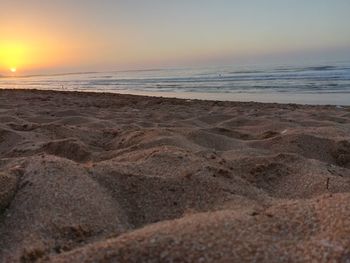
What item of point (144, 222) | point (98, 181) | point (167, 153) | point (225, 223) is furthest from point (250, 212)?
point (167, 153)

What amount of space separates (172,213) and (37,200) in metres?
0.67

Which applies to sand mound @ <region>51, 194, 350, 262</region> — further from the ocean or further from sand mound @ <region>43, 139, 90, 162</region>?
the ocean

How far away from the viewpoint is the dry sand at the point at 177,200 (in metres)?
1.54

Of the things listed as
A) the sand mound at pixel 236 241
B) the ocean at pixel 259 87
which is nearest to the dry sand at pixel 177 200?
the sand mound at pixel 236 241

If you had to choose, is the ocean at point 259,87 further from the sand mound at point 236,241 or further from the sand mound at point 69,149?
the sand mound at point 236,241

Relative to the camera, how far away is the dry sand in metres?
1.54

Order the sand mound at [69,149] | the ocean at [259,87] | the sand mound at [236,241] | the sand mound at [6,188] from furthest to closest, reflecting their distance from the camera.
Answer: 1. the ocean at [259,87]
2. the sand mound at [69,149]
3. the sand mound at [6,188]
4. the sand mound at [236,241]

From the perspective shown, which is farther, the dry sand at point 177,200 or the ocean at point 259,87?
the ocean at point 259,87

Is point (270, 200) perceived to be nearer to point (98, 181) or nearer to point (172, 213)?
point (172, 213)

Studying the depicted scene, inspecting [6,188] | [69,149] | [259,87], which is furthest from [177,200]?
→ [259,87]

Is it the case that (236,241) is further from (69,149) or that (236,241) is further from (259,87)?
(259,87)

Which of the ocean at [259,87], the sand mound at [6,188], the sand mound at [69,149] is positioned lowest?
the ocean at [259,87]

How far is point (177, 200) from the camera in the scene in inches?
90.7

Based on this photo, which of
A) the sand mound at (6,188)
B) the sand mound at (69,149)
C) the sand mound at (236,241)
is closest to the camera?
the sand mound at (236,241)
